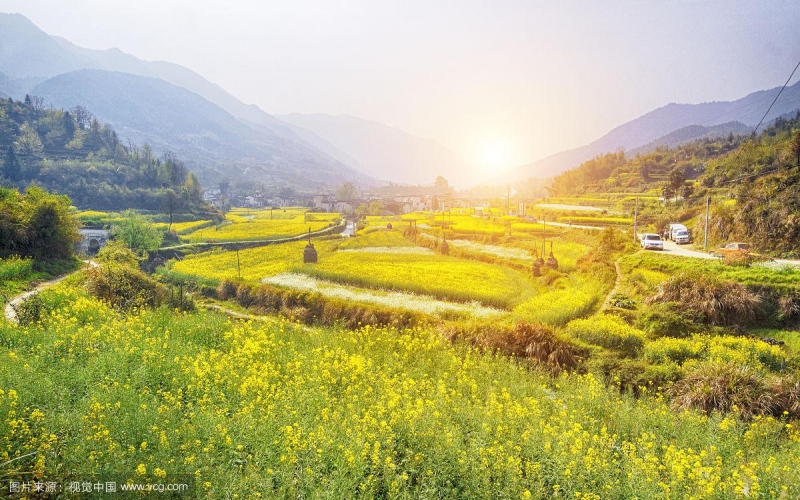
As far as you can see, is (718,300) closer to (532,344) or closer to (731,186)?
(532,344)

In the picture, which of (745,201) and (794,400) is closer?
(794,400)

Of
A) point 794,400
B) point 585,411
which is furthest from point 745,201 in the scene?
point 585,411

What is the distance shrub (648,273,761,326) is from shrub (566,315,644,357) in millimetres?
2378

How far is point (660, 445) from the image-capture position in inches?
296

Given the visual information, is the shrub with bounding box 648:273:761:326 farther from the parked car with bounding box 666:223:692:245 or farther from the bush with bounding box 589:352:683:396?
the parked car with bounding box 666:223:692:245

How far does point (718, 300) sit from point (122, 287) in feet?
72.4

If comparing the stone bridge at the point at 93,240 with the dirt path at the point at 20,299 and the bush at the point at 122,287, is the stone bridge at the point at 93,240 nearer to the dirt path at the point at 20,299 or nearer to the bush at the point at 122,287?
the dirt path at the point at 20,299

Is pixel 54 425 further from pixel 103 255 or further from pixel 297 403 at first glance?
pixel 103 255

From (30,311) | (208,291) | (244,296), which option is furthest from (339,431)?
(208,291)

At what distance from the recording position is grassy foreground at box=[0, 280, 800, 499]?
5.38 metres

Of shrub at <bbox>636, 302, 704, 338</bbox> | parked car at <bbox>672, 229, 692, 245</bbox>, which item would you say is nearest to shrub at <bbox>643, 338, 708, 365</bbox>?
shrub at <bbox>636, 302, 704, 338</bbox>

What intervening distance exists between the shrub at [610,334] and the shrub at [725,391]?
7.90ft

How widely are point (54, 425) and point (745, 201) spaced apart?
84.0 ft

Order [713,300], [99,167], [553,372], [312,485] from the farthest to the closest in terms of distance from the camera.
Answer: [99,167] < [713,300] < [553,372] < [312,485]
